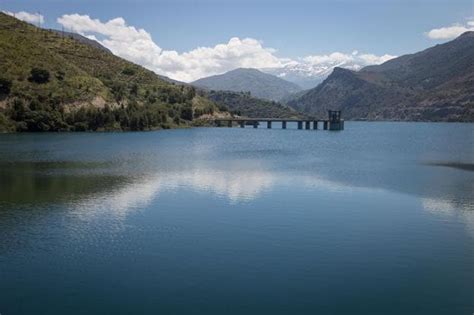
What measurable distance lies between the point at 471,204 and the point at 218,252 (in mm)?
32125

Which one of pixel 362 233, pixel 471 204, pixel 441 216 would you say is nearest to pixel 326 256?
pixel 362 233

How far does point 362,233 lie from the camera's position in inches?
1671

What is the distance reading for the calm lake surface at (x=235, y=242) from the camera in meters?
28.3

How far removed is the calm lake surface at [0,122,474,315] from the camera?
92.9ft

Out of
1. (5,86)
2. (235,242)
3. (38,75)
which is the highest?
(38,75)

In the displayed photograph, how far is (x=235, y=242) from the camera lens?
39.4 metres

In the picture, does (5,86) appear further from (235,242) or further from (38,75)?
(235,242)

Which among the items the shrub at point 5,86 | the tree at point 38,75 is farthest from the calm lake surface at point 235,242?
the tree at point 38,75

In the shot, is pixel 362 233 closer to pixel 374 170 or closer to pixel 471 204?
pixel 471 204

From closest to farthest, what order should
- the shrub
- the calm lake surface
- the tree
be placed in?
the calm lake surface → the shrub → the tree

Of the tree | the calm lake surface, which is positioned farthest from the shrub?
the calm lake surface

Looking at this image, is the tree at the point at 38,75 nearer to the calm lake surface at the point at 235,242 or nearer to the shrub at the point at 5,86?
the shrub at the point at 5,86

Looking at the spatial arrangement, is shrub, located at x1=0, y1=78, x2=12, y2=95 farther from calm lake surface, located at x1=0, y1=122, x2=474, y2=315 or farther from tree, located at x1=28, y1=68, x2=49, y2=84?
calm lake surface, located at x1=0, y1=122, x2=474, y2=315

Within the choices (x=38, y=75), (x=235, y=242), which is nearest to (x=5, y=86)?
(x=38, y=75)
